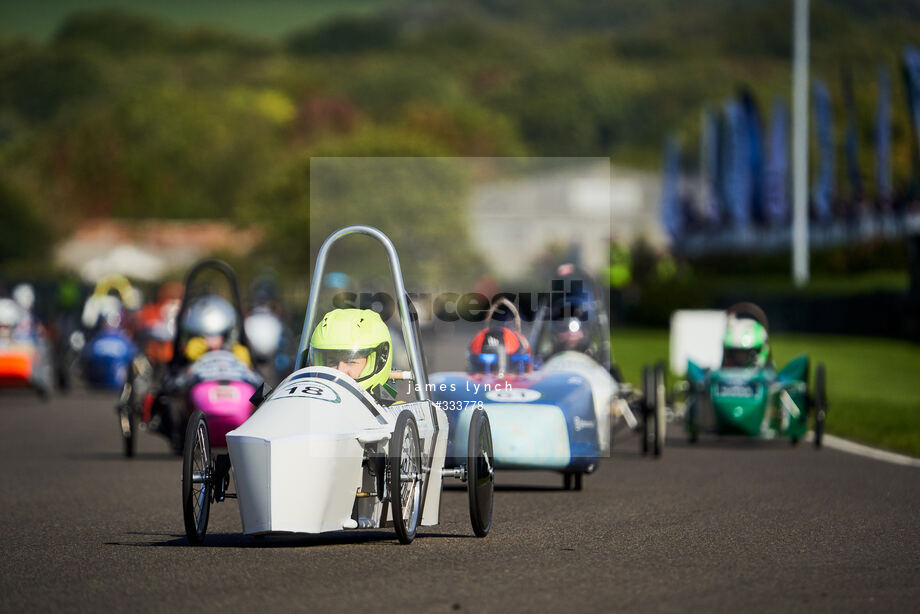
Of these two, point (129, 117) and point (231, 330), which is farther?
point (129, 117)

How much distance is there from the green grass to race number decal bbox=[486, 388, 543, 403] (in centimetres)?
579

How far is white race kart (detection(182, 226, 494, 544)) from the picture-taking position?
9836 mm

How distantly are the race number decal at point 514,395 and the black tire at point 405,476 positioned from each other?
2943mm

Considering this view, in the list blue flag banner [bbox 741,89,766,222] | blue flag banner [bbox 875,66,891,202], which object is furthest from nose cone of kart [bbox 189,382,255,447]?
blue flag banner [bbox 741,89,766,222]

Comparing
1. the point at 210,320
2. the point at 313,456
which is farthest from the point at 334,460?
the point at 210,320

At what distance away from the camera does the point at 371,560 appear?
388 inches

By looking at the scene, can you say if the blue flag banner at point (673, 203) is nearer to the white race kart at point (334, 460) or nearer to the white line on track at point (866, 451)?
the white line on track at point (866, 451)

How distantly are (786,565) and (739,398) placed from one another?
852 cm

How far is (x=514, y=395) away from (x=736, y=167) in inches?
2189

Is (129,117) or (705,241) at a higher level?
(129,117)

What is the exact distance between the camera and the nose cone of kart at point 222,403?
53.7ft

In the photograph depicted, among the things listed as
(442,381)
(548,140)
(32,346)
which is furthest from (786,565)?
(548,140)

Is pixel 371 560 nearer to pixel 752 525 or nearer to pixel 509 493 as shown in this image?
pixel 752 525

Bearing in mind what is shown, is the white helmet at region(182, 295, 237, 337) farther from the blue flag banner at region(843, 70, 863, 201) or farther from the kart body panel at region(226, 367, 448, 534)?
the blue flag banner at region(843, 70, 863, 201)
